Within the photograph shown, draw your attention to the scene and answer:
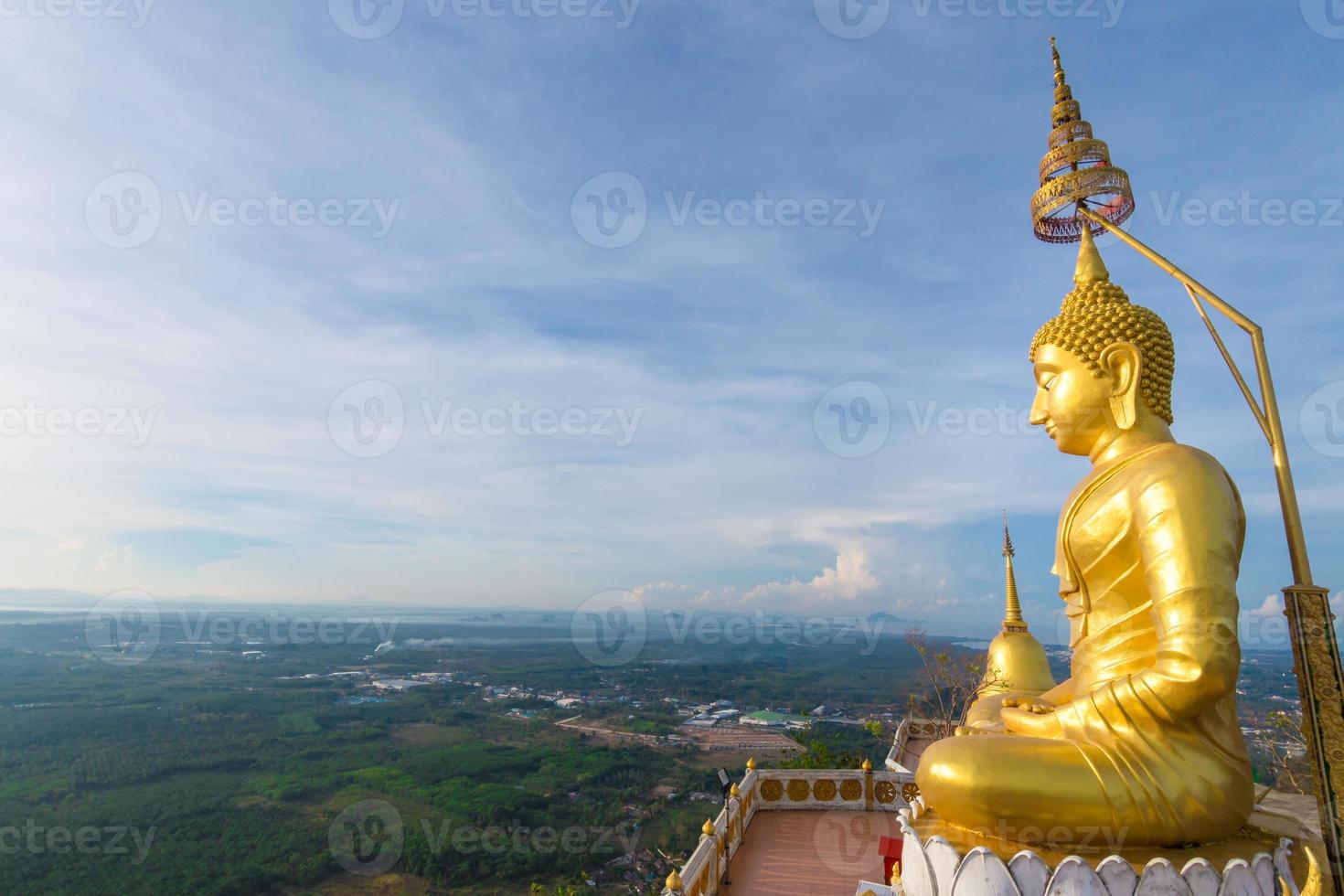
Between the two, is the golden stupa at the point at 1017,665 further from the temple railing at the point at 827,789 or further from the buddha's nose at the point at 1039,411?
the buddha's nose at the point at 1039,411

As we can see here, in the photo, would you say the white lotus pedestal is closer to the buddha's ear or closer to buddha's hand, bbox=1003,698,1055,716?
buddha's hand, bbox=1003,698,1055,716

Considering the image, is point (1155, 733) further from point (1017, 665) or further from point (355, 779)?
point (355, 779)

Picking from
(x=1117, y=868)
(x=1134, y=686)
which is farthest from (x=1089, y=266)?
(x=1117, y=868)

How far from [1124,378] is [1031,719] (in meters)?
2.84

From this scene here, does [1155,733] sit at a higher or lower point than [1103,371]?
Answer: lower

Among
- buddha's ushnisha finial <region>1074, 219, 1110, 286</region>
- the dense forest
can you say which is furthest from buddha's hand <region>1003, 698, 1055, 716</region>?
the dense forest

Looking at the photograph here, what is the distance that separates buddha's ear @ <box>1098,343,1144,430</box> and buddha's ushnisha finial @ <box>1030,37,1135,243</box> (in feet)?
5.96

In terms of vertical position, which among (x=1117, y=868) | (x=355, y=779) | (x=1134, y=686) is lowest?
(x=355, y=779)

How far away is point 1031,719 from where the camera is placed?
202 inches

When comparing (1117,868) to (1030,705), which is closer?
(1117,868)

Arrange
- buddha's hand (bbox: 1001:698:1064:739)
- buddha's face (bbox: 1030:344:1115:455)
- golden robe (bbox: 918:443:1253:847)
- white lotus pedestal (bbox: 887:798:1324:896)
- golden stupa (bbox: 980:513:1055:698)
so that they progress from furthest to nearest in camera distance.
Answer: golden stupa (bbox: 980:513:1055:698) < buddha's face (bbox: 1030:344:1115:455) < buddha's hand (bbox: 1001:698:1064:739) < golden robe (bbox: 918:443:1253:847) < white lotus pedestal (bbox: 887:798:1324:896)

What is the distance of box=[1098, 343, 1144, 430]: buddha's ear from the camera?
225 inches

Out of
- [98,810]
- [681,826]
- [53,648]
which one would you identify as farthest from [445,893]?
[53,648]

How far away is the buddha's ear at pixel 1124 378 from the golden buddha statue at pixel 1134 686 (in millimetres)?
15
